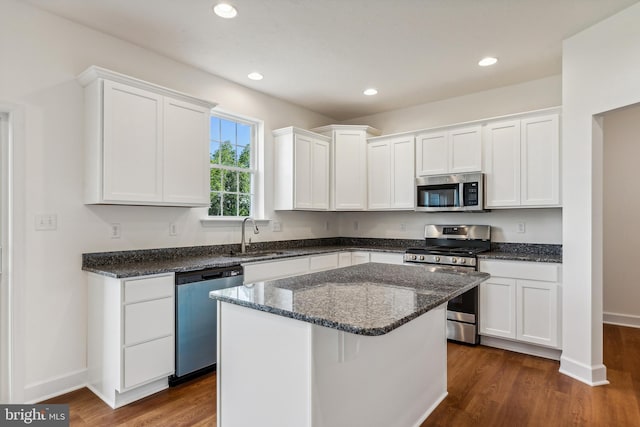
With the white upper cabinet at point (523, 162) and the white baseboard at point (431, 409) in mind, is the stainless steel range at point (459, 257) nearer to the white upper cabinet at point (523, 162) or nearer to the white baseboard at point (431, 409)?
the white upper cabinet at point (523, 162)

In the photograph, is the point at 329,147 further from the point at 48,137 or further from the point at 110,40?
the point at 48,137

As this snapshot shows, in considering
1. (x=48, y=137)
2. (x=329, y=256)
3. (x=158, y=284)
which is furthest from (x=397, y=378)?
(x=48, y=137)

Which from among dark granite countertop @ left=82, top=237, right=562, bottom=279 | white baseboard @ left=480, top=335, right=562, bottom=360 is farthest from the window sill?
white baseboard @ left=480, top=335, right=562, bottom=360

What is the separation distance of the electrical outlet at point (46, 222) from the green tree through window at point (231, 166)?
4.64 feet

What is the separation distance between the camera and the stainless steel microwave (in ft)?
12.7

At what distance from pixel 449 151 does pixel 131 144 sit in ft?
10.7

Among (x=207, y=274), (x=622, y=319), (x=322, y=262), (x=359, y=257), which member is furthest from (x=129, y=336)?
(x=622, y=319)

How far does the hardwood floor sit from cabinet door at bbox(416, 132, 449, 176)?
2.14 meters

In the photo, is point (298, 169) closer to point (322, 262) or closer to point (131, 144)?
point (322, 262)

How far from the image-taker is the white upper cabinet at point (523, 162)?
3432 mm

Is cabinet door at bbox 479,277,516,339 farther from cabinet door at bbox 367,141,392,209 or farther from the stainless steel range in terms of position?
cabinet door at bbox 367,141,392,209

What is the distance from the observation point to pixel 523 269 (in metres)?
3.38

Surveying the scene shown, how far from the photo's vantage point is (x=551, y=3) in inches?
98.0

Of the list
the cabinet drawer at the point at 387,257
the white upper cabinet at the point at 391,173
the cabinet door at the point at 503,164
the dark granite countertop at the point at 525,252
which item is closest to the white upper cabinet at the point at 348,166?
the white upper cabinet at the point at 391,173
